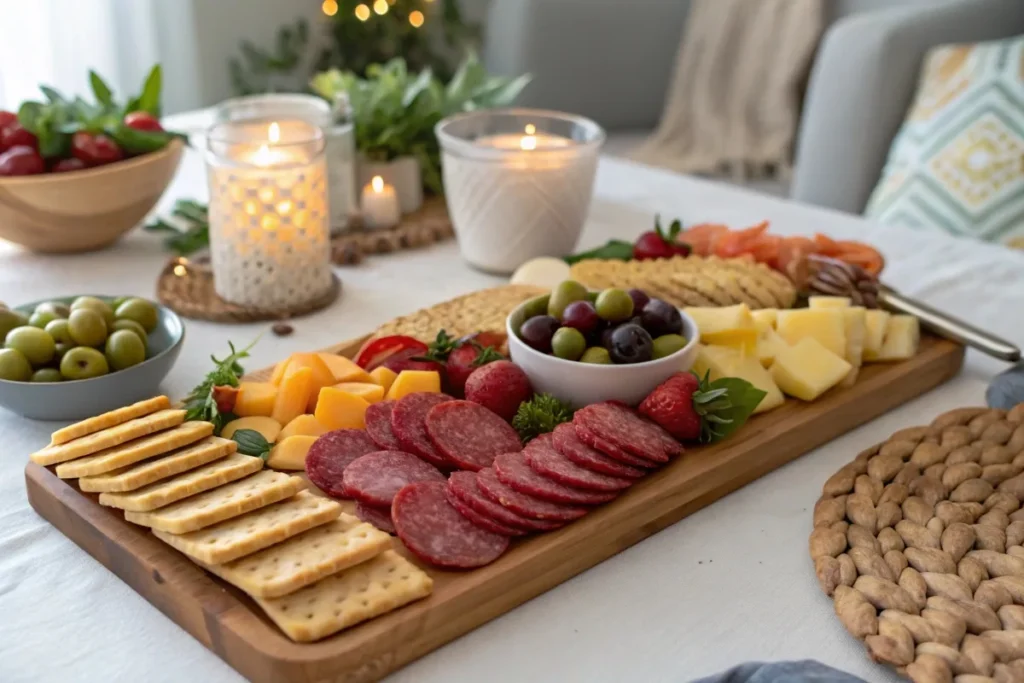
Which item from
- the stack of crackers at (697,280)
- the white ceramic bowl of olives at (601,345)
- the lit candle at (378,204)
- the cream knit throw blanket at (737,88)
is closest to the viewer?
the white ceramic bowl of olives at (601,345)

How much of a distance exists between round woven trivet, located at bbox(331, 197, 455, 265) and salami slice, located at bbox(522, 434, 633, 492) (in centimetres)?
79

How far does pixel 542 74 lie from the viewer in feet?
11.3

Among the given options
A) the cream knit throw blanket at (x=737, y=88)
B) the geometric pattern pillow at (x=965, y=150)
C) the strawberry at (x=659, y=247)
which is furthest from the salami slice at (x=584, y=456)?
the cream knit throw blanket at (x=737, y=88)

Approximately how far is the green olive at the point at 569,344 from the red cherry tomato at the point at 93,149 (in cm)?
87

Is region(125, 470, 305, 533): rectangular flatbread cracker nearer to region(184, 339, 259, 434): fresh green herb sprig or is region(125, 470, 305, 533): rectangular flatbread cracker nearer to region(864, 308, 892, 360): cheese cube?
region(184, 339, 259, 434): fresh green herb sprig

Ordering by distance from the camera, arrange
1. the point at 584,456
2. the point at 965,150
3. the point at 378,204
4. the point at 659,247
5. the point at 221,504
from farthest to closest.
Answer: the point at 965,150, the point at 378,204, the point at 659,247, the point at 584,456, the point at 221,504

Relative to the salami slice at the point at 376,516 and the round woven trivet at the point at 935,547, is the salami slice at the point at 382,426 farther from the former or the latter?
the round woven trivet at the point at 935,547

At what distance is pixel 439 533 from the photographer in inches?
35.9

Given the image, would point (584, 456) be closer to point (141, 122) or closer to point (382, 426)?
point (382, 426)

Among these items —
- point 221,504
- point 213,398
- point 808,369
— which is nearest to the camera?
point 221,504

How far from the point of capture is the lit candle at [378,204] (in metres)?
1.78

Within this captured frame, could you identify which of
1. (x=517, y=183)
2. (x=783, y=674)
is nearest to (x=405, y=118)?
(x=517, y=183)

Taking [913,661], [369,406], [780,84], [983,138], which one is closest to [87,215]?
[369,406]

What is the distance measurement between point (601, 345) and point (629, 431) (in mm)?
134
